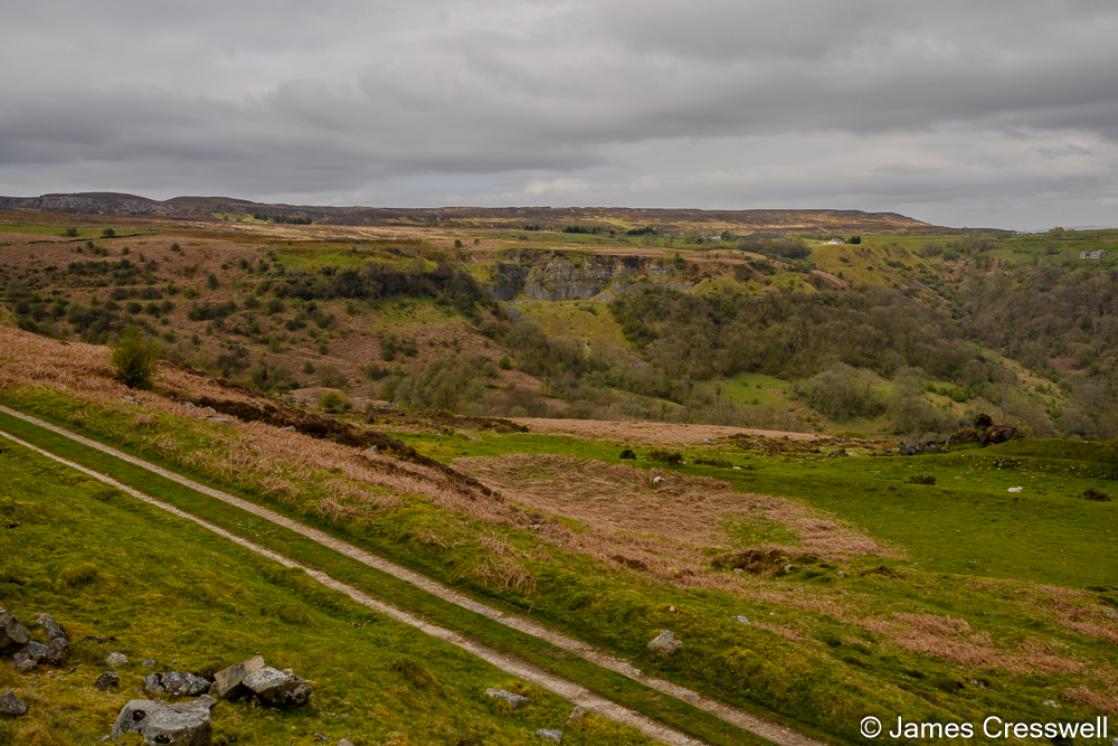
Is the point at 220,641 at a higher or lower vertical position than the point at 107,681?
lower

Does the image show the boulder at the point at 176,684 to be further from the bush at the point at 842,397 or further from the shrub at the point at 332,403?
the bush at the point at 842,397

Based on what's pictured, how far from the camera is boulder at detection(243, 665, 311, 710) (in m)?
11.1

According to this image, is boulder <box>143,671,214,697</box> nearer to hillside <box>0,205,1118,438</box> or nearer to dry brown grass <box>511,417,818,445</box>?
dry brown grass <box>511,417,818,445</box>

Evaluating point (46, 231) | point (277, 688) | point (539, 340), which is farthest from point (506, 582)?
point (46, 231)

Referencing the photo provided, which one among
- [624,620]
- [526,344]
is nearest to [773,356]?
[526,344]

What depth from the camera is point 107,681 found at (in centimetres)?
1071

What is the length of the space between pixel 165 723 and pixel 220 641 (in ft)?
13.8

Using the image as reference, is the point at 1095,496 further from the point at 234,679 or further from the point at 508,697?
the point at 234,679

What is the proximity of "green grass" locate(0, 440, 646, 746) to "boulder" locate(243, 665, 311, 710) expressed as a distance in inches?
7.6

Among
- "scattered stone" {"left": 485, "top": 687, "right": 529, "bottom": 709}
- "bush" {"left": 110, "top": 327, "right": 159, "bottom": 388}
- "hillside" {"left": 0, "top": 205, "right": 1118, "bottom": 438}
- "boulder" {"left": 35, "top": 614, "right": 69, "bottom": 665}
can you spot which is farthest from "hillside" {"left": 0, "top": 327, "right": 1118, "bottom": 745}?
"hillside" {"left": 0, "top": 205, "right": 1118, "bottom": 438}

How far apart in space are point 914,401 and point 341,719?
117791 millimetres

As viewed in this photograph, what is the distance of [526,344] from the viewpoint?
433 feet

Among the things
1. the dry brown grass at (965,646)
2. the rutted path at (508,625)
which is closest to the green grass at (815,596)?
the dry brown grass at (965,646)

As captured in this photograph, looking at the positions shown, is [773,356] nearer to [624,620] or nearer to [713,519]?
[713,519]
